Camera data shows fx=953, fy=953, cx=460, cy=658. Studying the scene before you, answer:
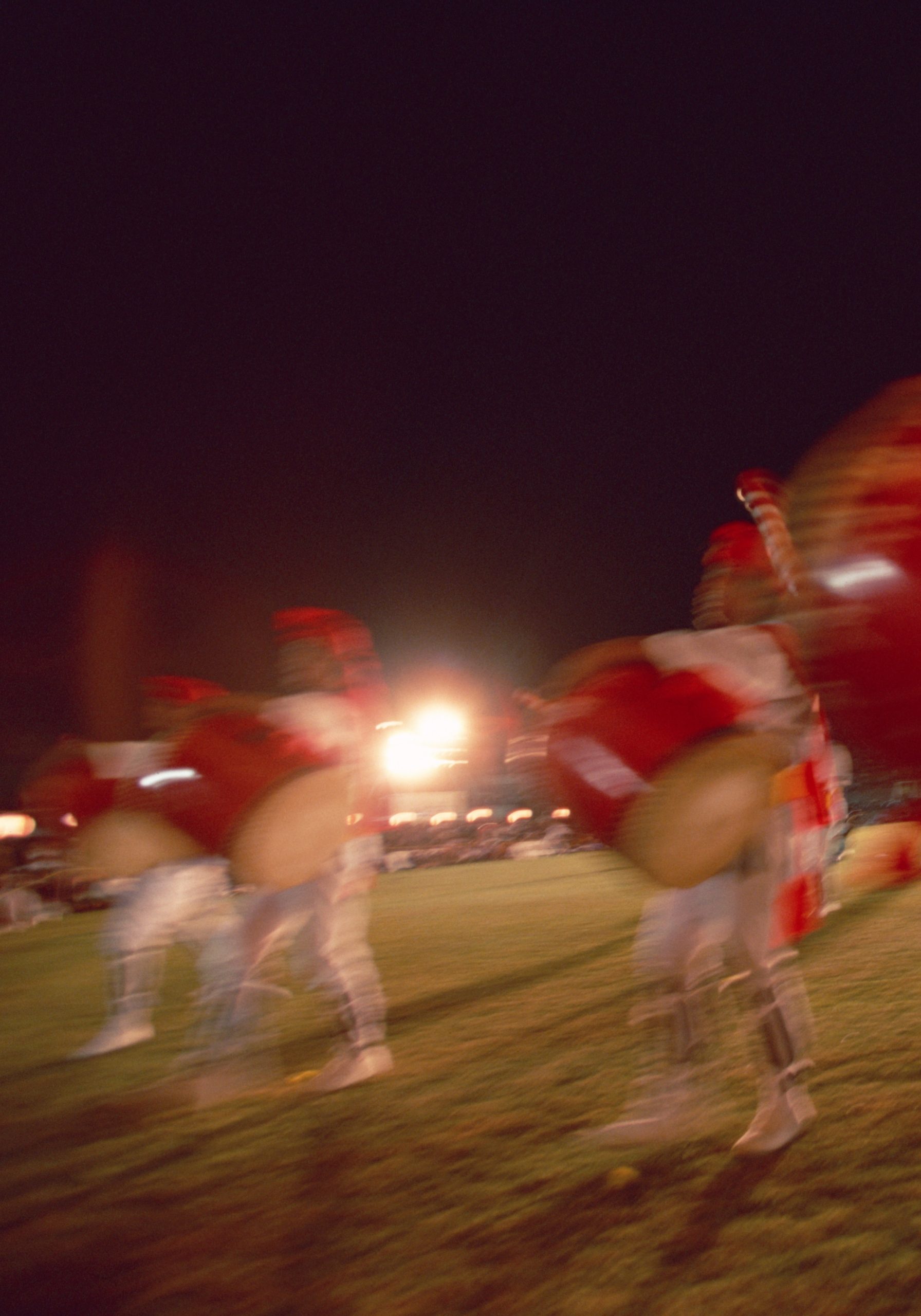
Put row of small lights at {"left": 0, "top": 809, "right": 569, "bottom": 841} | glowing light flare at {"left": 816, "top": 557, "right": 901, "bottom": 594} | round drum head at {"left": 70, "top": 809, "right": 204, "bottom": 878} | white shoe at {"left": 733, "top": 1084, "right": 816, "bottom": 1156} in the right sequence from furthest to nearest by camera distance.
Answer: row of small lights at {"left": 0, "top": 809, "right": 569, "bottom": 841} < round drum head at {"left": 70, "top": 809, "right": 204, "bottom": 878} < white shoe at {"left": 733, "top": 1084, "right": 816, "bottom": 1156} < glowing light flare at {"left": 816, "top": 557, "right": 901, "bottom": 594}

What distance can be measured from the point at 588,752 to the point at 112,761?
12.5 ft

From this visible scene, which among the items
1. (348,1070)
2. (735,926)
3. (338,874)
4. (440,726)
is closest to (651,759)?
(735,926)

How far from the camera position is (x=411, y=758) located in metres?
38.6

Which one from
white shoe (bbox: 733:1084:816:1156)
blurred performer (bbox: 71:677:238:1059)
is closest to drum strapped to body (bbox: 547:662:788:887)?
white shoe (bbox: 733:1084:816:1156)

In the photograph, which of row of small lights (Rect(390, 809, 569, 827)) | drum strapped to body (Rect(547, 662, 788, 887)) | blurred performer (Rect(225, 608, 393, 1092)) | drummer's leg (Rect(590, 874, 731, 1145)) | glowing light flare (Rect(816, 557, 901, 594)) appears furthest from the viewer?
row of small lights (Rect(390, 809, 569, 827))

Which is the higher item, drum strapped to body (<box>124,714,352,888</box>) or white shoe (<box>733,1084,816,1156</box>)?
drum strapped to body (<box>124,714,352,888</box>)

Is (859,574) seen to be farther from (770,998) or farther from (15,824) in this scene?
(15,824)

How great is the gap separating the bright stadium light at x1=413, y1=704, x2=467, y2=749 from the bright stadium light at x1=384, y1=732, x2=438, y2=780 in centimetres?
49

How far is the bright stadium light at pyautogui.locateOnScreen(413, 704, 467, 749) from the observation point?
37312mm

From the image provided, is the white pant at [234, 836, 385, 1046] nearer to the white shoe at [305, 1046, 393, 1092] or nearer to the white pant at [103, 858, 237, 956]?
the white shoe at [305, 1046, 393, 1092]

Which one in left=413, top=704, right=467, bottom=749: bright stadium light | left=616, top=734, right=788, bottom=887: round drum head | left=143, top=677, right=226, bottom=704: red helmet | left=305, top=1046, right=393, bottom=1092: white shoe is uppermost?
left=413, top=704, right=467, bottom=749: bright stadium light

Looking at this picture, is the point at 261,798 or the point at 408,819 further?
the point at 408,819

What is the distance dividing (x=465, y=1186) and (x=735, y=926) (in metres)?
1.20

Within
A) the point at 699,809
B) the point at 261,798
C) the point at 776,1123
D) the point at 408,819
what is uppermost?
the point at 261,798
